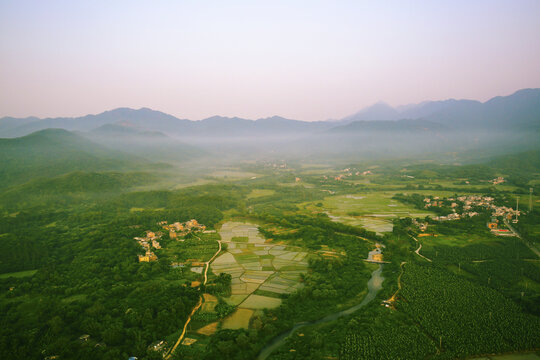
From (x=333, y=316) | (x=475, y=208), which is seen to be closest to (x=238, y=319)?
(x=333, y=316)

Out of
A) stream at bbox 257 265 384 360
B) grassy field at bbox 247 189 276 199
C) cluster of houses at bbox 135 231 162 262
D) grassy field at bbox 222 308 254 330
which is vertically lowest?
grassy field at bbox 247 189 276 199

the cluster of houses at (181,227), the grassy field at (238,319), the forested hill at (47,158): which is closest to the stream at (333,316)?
the grassy field at (238,319)

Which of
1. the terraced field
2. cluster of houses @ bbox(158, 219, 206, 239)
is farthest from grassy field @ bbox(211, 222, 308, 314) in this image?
cluster of houses @ bbox(158, 219, 206, 239)

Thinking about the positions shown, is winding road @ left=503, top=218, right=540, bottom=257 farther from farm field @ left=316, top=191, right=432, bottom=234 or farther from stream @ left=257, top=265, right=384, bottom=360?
stream @ left=257, top=265, right=384, bottom=360

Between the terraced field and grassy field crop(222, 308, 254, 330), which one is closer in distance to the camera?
grassy field crop(222, 308, 254, 330)

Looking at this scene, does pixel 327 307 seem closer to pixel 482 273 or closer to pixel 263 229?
pixel 482 273

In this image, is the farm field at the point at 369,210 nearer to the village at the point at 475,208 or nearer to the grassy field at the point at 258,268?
the village at the point at 475,208
